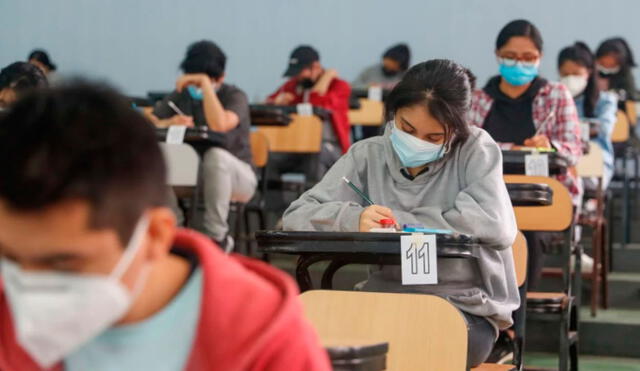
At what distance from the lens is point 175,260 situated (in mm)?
1103

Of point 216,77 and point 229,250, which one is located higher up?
point 216,77

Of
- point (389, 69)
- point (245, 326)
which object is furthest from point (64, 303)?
point (389, 69)

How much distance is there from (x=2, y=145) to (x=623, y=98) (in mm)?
6651

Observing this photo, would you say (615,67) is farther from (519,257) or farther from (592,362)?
(519,257)

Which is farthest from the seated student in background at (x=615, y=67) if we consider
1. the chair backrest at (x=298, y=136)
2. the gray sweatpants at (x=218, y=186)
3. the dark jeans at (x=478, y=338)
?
the dark jeans at (x=478, y=338)

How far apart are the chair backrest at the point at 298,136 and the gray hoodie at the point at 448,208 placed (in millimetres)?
3440

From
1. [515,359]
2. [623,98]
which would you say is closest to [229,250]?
[515,359]

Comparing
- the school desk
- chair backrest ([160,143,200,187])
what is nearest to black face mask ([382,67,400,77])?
chair backrest ([160,143,200,187])

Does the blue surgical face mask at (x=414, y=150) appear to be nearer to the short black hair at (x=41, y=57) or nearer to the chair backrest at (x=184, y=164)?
the chair backrest at (x=184, y=164)

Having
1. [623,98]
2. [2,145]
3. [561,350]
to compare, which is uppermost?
[2,145]

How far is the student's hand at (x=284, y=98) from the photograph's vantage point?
25.3 ft

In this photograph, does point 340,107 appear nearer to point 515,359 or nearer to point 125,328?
point 515,359

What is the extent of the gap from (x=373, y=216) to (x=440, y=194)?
0.25 m

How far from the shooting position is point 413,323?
207cm
